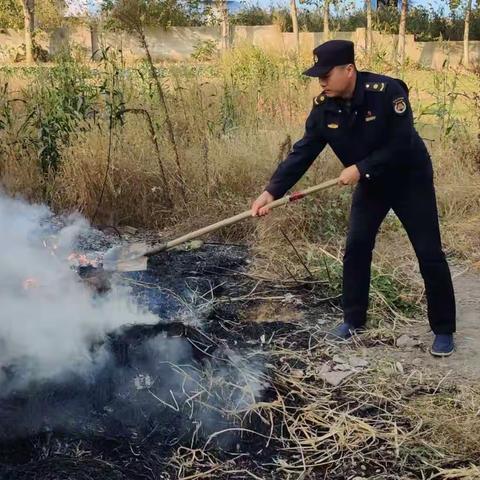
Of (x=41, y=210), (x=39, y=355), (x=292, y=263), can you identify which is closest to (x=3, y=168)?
(x=41, y=210)

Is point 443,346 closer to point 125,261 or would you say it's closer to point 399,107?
point 399,107

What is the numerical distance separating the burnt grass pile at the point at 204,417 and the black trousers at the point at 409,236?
427mm

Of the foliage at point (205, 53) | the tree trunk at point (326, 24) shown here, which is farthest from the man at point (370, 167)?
the tree trunk at point (326, 24)

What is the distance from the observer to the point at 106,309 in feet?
11.2

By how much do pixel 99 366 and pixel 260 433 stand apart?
81cm

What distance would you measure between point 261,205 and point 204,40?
17.7 metres

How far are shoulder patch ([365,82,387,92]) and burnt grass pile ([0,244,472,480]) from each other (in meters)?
1.49

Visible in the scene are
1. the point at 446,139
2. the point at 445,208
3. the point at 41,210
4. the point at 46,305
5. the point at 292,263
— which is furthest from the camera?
the point at 446,139

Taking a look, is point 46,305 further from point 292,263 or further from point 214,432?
point 292,263

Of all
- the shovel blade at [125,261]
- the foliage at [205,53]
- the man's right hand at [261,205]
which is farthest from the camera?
the foliage at [205,53]

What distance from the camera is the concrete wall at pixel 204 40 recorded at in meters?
8.13

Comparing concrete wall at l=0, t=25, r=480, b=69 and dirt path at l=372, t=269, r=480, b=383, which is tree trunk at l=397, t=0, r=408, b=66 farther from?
dirt path at l=372, t=269, r=480, b=383

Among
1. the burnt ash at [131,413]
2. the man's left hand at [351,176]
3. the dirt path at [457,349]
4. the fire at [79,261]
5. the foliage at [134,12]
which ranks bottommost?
the dirt path at [457,349]

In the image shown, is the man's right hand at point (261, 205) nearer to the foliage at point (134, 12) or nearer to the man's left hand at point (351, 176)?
the man's left hand at point (351, 176)
